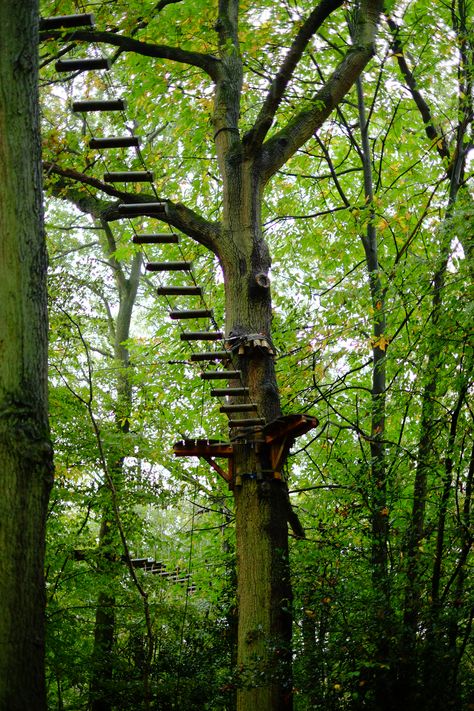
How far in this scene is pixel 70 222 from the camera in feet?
47.5

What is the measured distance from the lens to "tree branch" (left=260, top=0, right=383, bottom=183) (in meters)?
6.85

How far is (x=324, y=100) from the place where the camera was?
696 centimetres

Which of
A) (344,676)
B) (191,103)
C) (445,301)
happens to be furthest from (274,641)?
(191,103)

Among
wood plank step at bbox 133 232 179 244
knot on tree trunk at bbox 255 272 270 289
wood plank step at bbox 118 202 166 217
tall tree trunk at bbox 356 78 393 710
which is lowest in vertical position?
tall tree trunk at bbox 356 78 393 710

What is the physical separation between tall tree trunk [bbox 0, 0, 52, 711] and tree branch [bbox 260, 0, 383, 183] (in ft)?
12.0

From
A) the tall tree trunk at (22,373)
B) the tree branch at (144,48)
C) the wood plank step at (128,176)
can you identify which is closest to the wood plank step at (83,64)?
the tall tree trunk at (22,373)

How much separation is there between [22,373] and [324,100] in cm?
485

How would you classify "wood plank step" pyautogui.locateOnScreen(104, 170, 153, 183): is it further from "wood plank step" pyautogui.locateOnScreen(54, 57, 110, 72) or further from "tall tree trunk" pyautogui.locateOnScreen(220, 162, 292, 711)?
"tall tree trunk" pyautogui.locateOnScreen(220, 162, 292, 711)

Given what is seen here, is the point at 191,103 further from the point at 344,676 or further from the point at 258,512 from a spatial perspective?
the point at 344,676

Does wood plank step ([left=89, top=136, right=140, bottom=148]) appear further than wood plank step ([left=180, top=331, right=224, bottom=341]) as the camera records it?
No

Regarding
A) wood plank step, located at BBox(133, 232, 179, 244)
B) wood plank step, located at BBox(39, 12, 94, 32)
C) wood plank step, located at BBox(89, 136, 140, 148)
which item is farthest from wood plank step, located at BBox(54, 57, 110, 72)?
wood plank step, located at BBox(133, 232, 179, 244)

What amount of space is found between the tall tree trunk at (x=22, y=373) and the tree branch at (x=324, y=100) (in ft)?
12.0

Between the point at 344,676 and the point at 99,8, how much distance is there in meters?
6.04

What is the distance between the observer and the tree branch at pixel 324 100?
685cm
